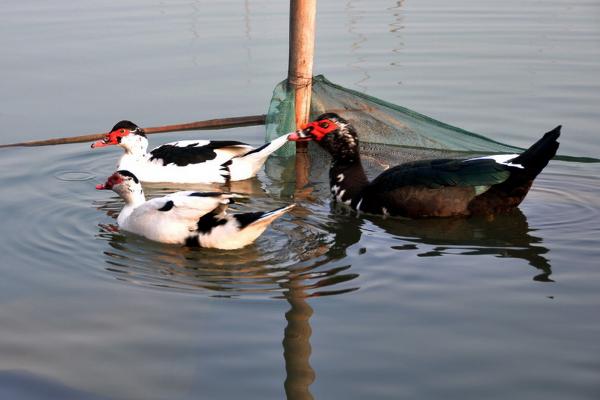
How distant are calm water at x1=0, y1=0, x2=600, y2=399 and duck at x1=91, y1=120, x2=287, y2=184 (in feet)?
0.60

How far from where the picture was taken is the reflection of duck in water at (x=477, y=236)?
7520 millimetres

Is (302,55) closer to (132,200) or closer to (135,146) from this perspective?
(135,146)

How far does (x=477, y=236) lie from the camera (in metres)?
8.02

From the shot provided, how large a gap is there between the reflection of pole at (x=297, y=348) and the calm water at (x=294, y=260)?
14 mm

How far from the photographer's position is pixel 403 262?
7.26m

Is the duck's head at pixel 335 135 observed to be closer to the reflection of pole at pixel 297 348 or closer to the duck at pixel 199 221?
the duck at pixel 199 221

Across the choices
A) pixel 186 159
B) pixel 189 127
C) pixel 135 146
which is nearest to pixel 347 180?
pixel 186 159

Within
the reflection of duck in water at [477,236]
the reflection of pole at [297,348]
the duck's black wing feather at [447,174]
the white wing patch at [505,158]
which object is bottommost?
the reflection of pole at [297,348]

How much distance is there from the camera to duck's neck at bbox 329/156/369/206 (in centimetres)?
885

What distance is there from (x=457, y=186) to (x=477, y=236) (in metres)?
0.57

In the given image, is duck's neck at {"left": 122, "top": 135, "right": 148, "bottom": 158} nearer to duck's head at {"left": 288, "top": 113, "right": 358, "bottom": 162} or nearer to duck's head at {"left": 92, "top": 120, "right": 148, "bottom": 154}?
duck's head at {"left": 92, "top": 120, "right": 148, "bottom": 154}

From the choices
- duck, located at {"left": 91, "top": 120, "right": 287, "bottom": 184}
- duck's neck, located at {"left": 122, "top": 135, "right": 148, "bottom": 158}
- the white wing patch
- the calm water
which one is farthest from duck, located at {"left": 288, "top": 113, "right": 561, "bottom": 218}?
duck's neck, located at {"left": 122, "top": 135, "right": 148, "bottom": 158}

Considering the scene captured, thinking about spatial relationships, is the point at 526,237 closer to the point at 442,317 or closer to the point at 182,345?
the point at 442,317

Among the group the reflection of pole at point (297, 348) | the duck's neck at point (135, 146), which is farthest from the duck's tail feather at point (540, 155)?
the duck's neck at point (135, 146)
